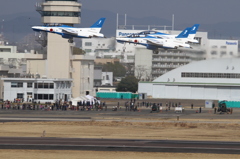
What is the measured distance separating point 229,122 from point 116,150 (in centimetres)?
3703

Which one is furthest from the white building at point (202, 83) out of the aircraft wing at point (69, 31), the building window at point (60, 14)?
the aircraft wing at point (69, 31)

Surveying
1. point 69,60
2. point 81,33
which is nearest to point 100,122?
point 81,33

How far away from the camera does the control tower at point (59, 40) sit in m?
162

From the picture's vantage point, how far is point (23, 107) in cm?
11575

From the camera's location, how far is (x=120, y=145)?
189ft

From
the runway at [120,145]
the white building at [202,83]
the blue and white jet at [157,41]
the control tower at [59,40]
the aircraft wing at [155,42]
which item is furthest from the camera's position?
the white building at [202,83]

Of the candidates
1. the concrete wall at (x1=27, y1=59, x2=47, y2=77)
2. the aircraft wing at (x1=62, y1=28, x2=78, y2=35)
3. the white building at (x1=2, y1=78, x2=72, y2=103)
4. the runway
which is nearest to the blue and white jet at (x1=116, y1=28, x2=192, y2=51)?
the aircraft wing at (x1=62, y1=28, x2=78, y2=35)

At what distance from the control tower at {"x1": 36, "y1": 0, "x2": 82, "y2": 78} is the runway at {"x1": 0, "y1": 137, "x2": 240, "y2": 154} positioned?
99942 millimetres

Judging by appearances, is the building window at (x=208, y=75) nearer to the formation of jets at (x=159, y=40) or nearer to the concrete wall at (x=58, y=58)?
the formation of jets at (x=159, y=40)

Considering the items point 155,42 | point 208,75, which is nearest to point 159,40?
point 155,42

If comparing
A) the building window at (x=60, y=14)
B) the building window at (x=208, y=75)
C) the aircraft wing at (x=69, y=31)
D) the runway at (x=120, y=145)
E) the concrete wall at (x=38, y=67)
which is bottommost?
the runway at (x=120, y=145)

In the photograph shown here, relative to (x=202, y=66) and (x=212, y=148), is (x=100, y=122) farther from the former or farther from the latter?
(x=202, y=66)

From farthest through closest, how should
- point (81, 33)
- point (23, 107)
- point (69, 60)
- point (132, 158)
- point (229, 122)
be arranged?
point (69, 60) < point (81, 33) < point (23, 107) < point (229, 122) < point (132, 158)

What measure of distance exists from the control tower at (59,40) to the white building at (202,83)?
1104 inches
